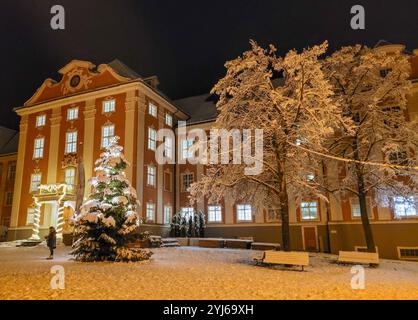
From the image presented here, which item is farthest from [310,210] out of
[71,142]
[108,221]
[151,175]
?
[71,142]

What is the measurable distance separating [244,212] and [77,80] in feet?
61.4

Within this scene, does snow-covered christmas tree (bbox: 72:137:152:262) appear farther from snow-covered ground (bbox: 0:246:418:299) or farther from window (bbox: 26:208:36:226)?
window (bbox: 26:208:36:226)

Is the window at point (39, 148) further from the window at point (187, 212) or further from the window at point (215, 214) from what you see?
the window at point (215, 214)

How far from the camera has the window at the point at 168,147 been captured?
29750mm

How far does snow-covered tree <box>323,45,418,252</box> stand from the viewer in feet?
55.2

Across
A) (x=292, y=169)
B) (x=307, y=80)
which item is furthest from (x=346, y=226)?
(x=307, y=80)

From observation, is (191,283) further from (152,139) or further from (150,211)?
(152,139)

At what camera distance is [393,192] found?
17.3m

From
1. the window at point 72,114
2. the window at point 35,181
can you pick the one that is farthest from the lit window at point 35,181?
the window at point 72,114

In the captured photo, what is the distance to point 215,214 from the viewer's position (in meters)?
28.5

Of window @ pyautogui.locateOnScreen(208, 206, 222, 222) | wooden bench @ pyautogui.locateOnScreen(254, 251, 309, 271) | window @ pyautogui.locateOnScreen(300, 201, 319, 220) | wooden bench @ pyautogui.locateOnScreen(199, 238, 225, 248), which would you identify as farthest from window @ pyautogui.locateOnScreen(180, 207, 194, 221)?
wooden bench @ pyautogui.locateOnScreen(254, 251, 309, 271)

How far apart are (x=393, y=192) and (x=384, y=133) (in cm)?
313
